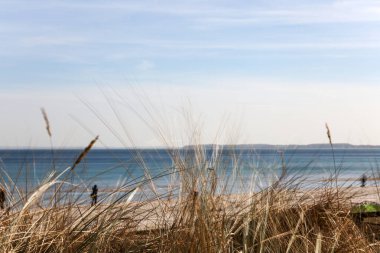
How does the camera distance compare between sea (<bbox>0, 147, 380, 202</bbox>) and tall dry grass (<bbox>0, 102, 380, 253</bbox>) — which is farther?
sea (<bbox>0, 147, 380, 202</bbox>)

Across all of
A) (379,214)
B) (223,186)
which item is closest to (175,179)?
(223,186)

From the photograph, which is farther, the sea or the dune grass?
the sea

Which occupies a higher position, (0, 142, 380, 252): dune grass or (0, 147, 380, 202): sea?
(0, 147, 380, 202): sea

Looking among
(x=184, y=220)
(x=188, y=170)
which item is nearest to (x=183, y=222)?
(x=184, y=220)

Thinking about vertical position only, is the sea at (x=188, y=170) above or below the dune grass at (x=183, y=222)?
above

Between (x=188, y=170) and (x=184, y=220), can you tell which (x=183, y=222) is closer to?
(x=184, y=220)

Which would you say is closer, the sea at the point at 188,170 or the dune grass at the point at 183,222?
the dune grass at the point at 183,222

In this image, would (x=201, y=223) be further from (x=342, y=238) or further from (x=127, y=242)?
(x=342, y=238)

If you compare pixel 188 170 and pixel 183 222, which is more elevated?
pixel 188 170

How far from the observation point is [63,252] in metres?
3.23

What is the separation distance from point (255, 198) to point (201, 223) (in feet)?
1.99

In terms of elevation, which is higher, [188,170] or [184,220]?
[188,170]

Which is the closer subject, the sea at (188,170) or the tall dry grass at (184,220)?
the tall dry grass at (184,220)

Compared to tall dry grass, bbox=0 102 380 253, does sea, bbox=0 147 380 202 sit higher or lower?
higher
